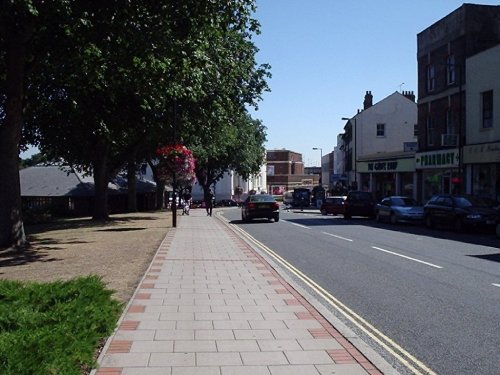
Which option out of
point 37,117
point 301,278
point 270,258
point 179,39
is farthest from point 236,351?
point 37,117

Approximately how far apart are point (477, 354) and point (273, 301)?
10.8ft

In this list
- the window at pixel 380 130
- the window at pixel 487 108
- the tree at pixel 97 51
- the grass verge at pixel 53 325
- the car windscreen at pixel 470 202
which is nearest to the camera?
the grass verge at pixel 53 325

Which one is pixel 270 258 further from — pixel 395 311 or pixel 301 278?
pixel 395 311

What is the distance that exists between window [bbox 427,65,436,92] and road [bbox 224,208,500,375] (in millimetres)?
19955

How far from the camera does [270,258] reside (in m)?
14.4

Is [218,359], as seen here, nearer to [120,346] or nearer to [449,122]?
[120,346]

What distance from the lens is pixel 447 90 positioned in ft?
115

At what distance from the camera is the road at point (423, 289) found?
6195mm

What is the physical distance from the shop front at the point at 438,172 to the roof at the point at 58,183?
27043mm

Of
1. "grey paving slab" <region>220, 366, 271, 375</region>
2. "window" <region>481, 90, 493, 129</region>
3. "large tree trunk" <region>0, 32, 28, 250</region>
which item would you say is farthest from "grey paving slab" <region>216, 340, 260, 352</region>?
"window" <region>481, 90, 493, 129</region>

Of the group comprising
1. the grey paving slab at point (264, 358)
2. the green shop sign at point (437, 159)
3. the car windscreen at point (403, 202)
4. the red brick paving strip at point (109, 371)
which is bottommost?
the grey paving slab at point (264, 358)

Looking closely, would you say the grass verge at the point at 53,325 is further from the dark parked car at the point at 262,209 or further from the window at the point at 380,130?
the window at the point at 380,130

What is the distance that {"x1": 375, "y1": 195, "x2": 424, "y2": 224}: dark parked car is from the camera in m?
29.3

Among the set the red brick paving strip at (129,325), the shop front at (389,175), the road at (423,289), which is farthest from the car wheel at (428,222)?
the red brick paving strip at (129,325)
